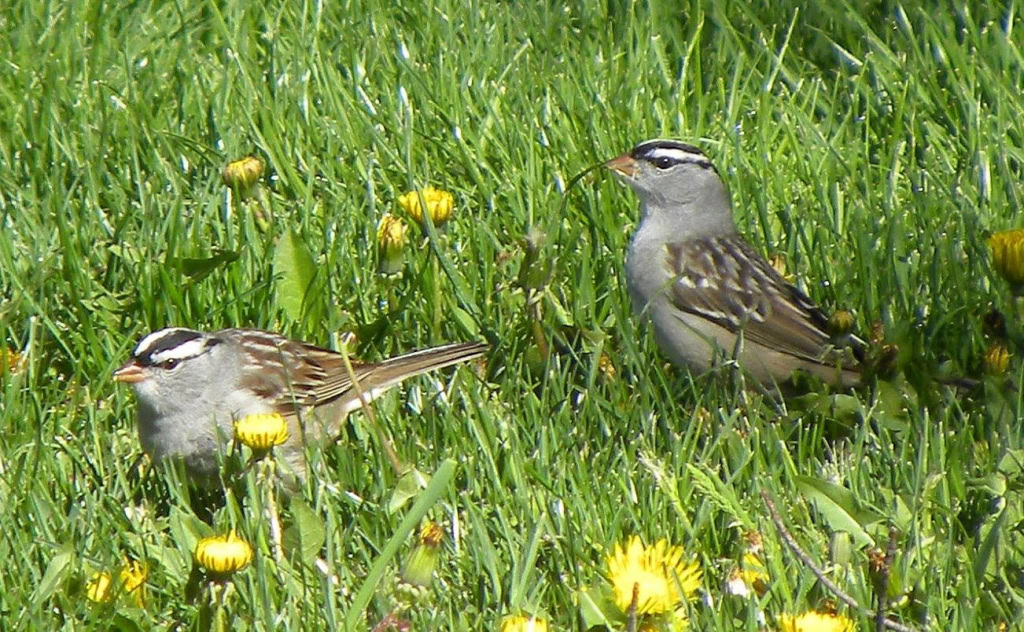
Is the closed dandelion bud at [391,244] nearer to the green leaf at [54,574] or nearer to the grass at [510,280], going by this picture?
the grass at [510,280]

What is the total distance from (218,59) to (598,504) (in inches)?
122

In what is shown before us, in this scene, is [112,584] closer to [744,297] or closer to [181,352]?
[181,352]

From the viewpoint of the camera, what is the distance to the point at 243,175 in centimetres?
498

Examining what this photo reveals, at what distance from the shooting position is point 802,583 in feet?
10.7

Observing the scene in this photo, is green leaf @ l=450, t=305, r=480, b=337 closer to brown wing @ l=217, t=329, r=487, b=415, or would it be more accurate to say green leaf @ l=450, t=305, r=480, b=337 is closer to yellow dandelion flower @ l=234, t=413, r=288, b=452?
brown wing @ l=217, t=329, r=487, b=415

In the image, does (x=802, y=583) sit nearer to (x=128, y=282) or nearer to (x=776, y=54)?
(x=128, y=282)

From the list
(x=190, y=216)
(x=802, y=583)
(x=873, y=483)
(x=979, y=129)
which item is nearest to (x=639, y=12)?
(x=979, y=129)

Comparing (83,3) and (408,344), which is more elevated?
(83,3)

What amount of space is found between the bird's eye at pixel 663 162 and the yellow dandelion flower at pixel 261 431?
2.01 m

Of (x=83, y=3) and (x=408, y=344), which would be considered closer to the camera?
(x=408, y=344)

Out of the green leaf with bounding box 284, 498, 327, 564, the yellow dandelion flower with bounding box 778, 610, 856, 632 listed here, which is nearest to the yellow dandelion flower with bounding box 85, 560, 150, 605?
the green leaf with bounding box 284, 498, 327, 564

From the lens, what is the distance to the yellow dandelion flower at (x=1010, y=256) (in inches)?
152

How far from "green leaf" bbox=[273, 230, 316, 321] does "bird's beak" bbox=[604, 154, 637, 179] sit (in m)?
1.02

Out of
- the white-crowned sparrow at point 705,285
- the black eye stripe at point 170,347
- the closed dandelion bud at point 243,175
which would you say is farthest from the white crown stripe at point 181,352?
the white-crowned sparrow at point 705,285
